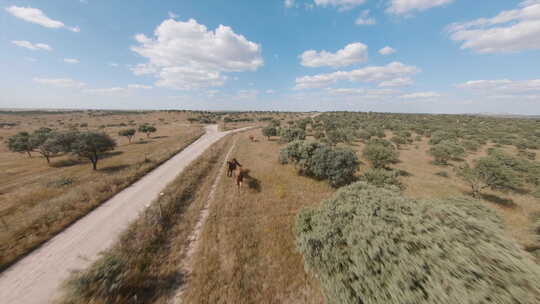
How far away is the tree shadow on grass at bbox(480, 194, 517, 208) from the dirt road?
110 feet

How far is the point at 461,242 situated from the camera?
156 inches

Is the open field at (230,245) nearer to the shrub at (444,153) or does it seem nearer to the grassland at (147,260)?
the grassland at (147,260)

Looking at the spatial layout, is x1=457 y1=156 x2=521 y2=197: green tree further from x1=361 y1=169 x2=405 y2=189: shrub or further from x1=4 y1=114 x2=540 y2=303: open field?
x1=361 y1=169 x2=405 y2=189: shrub

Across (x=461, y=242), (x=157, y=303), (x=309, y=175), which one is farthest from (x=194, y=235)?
(x=309, y=175)

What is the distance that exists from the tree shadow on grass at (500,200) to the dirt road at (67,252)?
33565mm

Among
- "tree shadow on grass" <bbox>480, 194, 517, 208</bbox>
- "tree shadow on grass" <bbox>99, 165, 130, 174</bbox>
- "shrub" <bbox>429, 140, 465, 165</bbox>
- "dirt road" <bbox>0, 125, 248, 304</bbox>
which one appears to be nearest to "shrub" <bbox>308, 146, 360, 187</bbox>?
"tree shadow on grass" <bbox>480, 194, 517, 208</bbox>

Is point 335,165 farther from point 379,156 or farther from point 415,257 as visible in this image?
point 415,257

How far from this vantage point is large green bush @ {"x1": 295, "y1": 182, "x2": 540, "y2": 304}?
341 cm

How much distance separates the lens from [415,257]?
4016 mm

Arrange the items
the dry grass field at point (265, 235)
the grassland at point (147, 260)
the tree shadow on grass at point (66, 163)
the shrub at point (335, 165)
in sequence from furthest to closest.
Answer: the tree shadow on grass at point (66, 163), the shrub at point (335, 165), the dry grass field at point (265, 235), the grassland at point (147, 260)

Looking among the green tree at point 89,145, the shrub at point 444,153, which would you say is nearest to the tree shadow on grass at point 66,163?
the green tree at point 89,145

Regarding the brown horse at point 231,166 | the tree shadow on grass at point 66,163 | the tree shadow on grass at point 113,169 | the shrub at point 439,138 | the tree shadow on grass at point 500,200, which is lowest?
the tree shadow on grass at point 500,200

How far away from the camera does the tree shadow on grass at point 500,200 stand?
16.4 meters

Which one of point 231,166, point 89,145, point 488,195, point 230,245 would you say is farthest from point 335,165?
point 89,145
